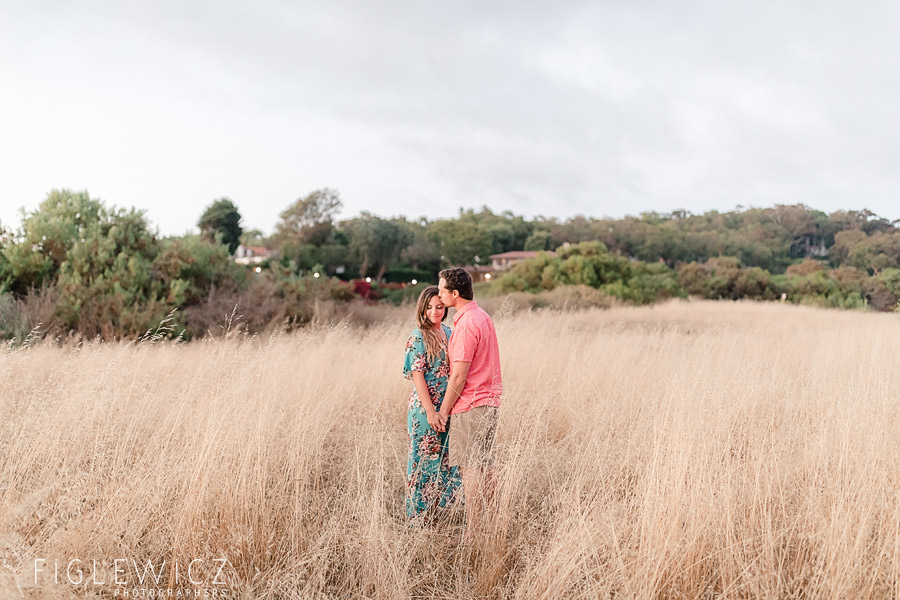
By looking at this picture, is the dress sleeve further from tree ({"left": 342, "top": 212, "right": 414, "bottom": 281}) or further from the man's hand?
tree ({"left": 342, "top": 212, "right": 414, "bottom": 281})

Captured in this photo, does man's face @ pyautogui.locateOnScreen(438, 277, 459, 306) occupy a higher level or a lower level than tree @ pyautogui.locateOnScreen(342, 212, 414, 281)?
lower

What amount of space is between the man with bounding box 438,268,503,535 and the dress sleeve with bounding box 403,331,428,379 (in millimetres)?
217

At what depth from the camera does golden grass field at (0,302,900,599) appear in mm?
2801

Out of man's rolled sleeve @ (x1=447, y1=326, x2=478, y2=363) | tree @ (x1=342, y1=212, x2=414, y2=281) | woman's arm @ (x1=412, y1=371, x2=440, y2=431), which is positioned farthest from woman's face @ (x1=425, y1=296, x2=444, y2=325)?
tree @ (x1=342, y1=212, x2=414, y2=281)

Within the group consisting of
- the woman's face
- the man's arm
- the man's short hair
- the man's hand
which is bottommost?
the man's hand

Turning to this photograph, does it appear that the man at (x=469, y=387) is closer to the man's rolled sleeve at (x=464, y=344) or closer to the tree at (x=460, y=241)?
the man's rolled sleeve at (x=464, y=344)

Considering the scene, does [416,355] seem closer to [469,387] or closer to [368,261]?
[469,387]

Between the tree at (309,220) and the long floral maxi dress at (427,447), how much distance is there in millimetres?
46417

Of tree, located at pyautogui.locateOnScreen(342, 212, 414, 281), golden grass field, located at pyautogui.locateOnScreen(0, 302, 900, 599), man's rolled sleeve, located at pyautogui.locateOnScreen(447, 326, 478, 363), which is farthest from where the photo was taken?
tree, located at pyautogui.locateOnScreen(342, 212, 414, 281)

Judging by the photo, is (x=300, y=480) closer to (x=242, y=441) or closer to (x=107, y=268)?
(x=242, y=441)

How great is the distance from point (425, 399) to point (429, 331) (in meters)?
0.45

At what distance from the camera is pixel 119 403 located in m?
4.79

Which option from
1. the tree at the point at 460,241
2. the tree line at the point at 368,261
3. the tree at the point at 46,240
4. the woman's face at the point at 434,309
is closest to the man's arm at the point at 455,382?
the woman's face at the point at 434,309

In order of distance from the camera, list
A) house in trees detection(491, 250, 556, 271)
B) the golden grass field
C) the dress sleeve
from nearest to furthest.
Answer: the golden grass field < the dress sleeve < house in trees detection(491, 250, 556, 271)
